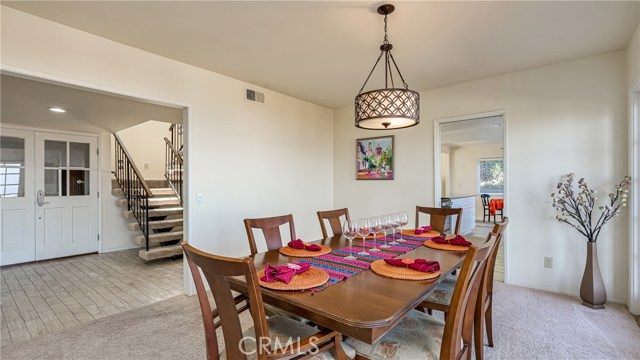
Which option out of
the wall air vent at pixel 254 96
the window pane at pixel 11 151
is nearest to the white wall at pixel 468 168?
the wall air vent at pixel 254 96

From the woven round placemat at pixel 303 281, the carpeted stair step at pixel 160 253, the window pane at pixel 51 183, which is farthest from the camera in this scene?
the window pane at pixel 51 183

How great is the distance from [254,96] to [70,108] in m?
2.47

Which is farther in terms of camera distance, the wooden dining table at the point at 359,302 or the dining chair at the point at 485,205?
the dining chair at the point at 485,205

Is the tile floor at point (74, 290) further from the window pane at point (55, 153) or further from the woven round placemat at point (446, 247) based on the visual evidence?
the woven round placemat at point (446, 247)

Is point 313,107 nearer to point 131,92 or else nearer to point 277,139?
point 277,139

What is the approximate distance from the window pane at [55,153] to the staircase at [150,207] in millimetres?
791

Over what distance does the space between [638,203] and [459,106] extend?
1.92m

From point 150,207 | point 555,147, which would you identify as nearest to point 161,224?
point 150,207

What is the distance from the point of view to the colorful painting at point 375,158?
4.37 meters

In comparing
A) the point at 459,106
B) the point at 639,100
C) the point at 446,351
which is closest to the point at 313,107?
the point at 459,106

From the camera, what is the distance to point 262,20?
7.48ft

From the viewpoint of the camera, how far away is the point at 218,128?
337 cm

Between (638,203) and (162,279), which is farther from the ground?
(638,203)

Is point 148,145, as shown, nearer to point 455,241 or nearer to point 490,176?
point 455,241
